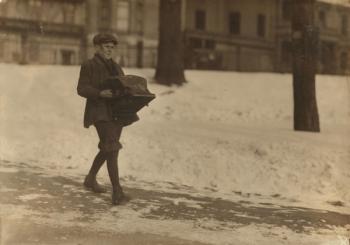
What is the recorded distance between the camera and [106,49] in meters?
6.30

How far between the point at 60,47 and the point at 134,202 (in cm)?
1559

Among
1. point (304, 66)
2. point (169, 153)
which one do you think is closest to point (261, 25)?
point (304, 66)

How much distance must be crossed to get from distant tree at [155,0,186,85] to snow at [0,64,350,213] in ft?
3.51

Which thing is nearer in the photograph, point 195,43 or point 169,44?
point 169,44

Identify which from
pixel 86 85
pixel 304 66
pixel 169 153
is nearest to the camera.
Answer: pixel 86 85

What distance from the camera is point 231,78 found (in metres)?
18.5

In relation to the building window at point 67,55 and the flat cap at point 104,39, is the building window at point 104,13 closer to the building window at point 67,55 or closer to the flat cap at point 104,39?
the building window at point 67,55

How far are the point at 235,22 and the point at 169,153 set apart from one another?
27.4 m

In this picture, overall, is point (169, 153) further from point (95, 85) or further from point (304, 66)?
point (304, 66)

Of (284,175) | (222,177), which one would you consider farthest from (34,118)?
(284,175)

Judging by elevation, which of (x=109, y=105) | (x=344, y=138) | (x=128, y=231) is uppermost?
(x=109, y=105)

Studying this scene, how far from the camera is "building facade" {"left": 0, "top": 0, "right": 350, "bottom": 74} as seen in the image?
17.6 m

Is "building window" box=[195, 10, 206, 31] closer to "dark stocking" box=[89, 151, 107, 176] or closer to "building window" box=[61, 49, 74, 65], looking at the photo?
"building window" box=[61, 49, 74, 65]

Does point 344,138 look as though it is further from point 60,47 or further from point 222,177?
point 60,47
